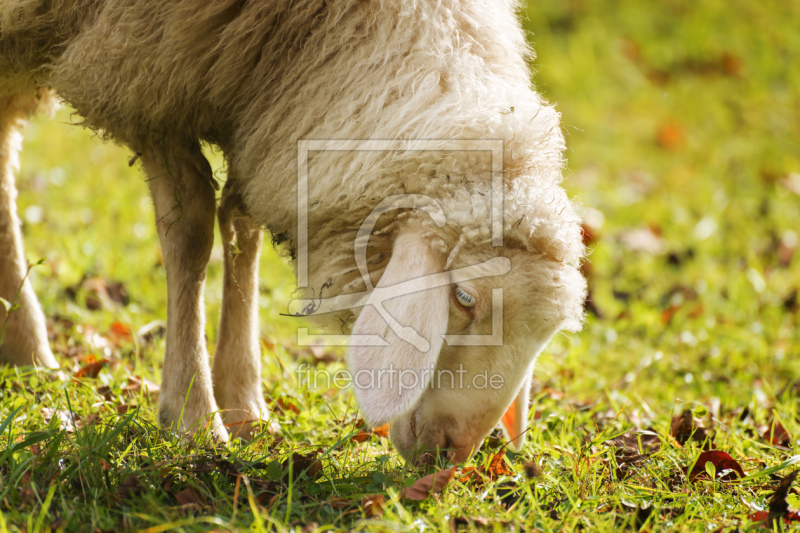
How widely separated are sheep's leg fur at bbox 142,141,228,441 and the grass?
0.17 m

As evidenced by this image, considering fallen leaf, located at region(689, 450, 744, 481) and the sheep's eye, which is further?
fallen leaf, located at region(689, 450, 744, 481)

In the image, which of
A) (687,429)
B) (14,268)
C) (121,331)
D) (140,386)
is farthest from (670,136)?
(14,268)

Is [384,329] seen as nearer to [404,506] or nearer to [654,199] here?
[404,506]

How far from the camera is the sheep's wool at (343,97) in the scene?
6.92 ft

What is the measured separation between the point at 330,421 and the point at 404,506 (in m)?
0.75

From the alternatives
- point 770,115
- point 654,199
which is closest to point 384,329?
point 654,199

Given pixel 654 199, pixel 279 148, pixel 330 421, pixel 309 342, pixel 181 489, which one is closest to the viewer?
pixel 181 489

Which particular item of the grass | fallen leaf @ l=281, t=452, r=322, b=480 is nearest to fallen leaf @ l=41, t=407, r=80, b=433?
the grass

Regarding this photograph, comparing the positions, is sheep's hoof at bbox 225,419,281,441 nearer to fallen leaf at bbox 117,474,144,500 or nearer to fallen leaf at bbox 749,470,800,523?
fallen leaf at bbox 117,474,144,500

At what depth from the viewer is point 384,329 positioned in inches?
78.2

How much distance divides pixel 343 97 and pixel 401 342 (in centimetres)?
73

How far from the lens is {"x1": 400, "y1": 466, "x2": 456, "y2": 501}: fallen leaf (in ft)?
6.35

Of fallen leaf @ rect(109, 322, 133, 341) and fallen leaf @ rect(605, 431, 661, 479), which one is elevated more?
fallen leaf @ rect(109, 322, 133, 341)

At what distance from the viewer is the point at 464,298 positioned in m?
2.12
